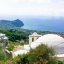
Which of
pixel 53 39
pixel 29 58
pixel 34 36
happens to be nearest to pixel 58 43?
pixel 53 39

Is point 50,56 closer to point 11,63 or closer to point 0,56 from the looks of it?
point 11,63

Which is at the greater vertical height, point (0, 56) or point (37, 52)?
point (37, 52)

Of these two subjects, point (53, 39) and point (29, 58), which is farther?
point (53, 39)

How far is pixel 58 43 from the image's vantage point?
34531 millimetres

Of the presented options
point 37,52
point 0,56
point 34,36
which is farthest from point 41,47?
point 34,36

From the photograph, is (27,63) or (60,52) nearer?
(27,63)

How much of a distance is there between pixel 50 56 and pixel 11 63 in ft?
12.5

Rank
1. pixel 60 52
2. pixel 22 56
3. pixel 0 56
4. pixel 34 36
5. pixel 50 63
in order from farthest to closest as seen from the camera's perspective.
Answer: pixel 34 36, pixel 0 56, pixel 60 52, pixel 22 56, pixel 50 63

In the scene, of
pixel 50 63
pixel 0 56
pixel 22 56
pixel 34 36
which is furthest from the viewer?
pixel 34 36

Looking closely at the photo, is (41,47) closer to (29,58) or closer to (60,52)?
(29,58)

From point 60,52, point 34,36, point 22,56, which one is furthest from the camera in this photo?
point 34,36

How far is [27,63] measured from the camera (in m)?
28.0

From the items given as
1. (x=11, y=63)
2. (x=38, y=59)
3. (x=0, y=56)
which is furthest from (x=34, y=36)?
(x=38, y=59)

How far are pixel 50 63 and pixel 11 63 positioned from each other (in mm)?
4054
